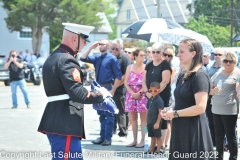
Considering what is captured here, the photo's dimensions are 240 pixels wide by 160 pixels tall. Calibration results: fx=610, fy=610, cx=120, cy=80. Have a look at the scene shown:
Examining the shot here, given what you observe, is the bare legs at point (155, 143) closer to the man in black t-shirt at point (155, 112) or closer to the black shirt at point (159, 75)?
the man in black t-shirt at point (155, 112)

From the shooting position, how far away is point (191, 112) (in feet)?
20.1

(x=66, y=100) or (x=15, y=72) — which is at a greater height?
(x=66, y=100)

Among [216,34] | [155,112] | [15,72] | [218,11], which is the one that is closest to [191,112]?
[155,112]

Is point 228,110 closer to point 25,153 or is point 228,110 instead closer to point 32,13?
point 25,153

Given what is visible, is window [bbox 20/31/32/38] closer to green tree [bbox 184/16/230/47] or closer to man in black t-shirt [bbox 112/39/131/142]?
green tree [bbox 184/16/230/47]

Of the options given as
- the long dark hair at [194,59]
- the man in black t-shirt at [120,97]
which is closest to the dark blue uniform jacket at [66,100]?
the long dark hair at [194,59]

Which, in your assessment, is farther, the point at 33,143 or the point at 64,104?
the point at 33,143

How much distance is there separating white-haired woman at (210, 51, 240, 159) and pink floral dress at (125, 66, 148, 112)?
210 centimetres

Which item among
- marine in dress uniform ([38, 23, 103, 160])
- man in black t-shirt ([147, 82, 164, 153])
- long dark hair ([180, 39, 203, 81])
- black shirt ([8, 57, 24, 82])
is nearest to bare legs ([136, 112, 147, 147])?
man in black t-shirt ([147, 82, 164, 153])

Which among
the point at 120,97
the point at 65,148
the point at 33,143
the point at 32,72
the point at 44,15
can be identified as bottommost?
the point at 32,72

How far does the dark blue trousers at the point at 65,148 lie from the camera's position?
631 centimetres

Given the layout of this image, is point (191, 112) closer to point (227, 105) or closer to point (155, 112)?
point (227, 105)

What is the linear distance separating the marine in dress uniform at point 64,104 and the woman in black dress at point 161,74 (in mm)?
4482

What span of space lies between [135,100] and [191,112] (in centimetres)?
564
